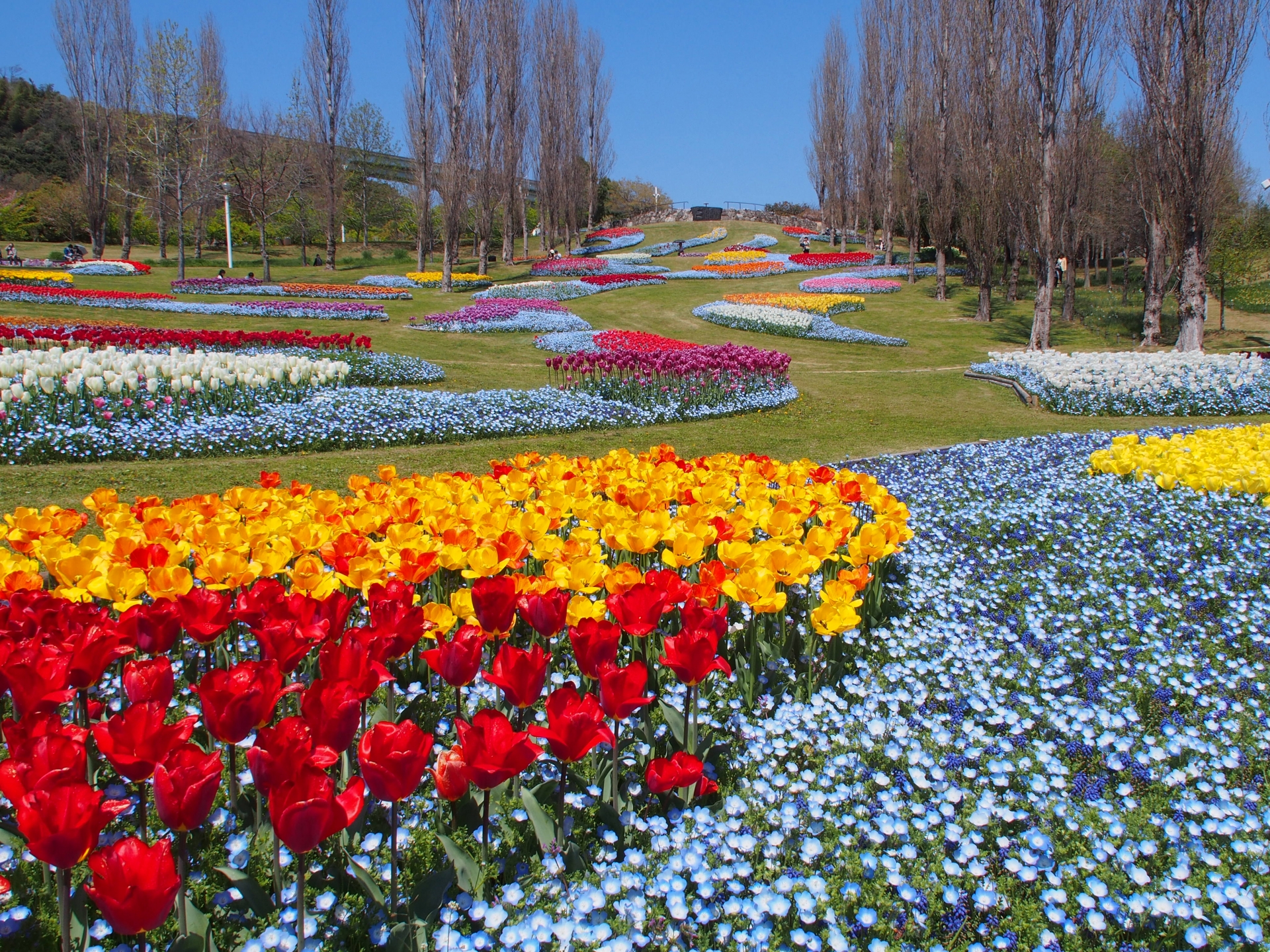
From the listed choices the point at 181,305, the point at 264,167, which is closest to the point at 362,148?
the point at 264,167

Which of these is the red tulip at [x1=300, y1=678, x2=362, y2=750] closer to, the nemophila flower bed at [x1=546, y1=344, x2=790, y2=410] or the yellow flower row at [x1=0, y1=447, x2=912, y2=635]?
the yellow flower row at [x1=0, y1=447, x2=912, y2=635]

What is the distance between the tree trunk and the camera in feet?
56.6

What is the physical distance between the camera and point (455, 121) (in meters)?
30.6

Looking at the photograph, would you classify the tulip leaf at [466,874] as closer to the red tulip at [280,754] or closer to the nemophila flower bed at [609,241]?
the red tulip at [280,754]

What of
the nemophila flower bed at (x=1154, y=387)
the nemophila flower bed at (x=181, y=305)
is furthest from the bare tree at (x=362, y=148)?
the nemophila flower bed at (x=1154, y=387)

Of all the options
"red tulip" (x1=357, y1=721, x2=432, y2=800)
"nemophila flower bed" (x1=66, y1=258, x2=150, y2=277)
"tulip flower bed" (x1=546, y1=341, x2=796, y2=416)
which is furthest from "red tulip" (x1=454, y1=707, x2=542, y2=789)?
"nemophila flower bed" (x1=66, y1=258, x2=150, y2=277)

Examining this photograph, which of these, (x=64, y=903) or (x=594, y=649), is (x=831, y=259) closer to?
(x=594, y=649)

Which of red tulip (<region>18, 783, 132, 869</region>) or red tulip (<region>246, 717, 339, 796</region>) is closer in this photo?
red tulip (<region>18, 783, 132, 869</region>)

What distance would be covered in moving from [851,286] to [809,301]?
15.4 ft

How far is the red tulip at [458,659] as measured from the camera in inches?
88.2

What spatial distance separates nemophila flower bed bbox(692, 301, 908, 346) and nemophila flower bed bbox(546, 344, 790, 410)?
10.1 m

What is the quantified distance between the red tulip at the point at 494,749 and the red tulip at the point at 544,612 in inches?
29.4

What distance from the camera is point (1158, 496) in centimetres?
648

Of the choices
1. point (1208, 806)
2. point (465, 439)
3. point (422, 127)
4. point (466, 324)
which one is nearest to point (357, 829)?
point (1208, 806)
